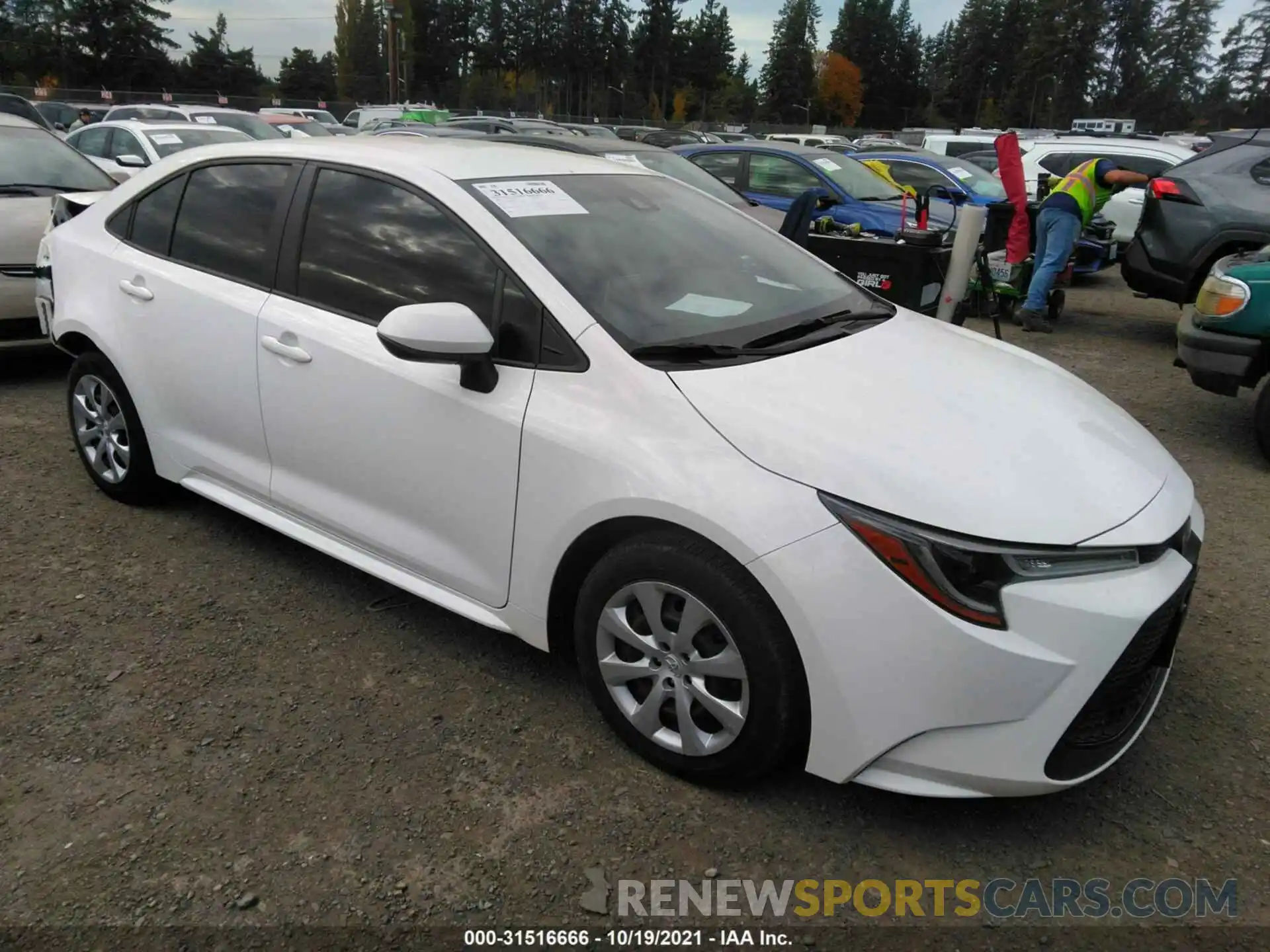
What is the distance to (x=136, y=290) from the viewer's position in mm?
3670

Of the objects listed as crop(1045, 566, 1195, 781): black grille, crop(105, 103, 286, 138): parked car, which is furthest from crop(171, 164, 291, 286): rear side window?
crop(105, 103, 286, 138): parked car

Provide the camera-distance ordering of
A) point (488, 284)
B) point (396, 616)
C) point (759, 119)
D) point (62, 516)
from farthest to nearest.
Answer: point (759, 119) → point (62, 516) → point (396, 616) → point (488, 284)

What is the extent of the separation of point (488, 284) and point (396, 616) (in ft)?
4.36

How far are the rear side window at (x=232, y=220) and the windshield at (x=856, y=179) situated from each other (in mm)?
7146

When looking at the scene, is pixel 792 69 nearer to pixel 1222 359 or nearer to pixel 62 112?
pixel 62 112

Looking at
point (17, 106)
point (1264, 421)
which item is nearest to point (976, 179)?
point (1264, 421)

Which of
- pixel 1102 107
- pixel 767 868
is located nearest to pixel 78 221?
pixel 767 868

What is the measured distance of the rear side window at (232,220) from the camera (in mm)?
3312

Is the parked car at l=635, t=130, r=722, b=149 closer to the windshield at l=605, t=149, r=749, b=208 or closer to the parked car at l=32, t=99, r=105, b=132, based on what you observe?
the parked car at l=32, t=99, r=105, b=132

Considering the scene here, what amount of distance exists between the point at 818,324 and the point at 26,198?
5617mm

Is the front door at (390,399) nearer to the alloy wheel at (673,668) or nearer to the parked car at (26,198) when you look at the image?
the alloy wheel at (673,668)

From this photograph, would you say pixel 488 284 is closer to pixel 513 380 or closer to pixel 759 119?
pixel 513 380

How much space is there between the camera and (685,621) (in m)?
2.33

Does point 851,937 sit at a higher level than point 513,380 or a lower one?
lower
